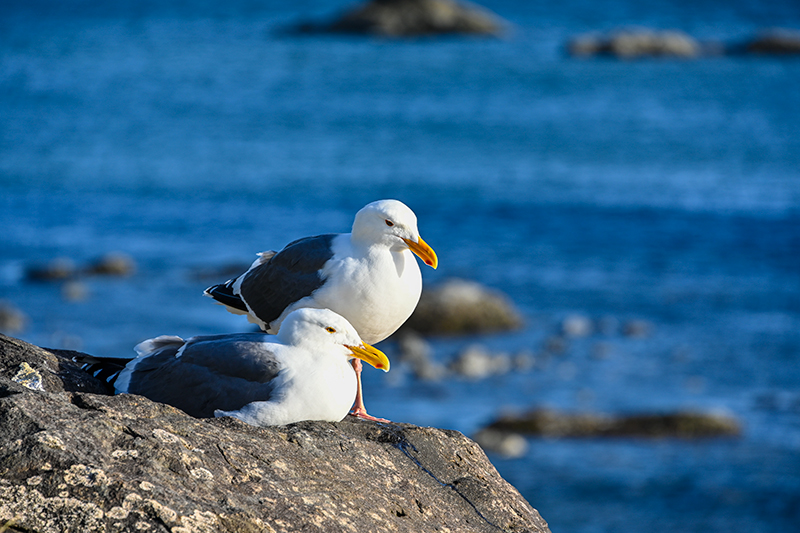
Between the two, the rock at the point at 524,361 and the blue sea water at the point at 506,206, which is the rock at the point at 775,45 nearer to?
the blue sea water at the point at 506,206

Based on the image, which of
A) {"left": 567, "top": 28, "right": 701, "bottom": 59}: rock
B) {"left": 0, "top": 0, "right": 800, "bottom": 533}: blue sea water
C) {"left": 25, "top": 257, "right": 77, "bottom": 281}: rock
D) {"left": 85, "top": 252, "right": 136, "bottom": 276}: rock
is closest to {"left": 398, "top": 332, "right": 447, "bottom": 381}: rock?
{"left": 0, "top": 0, "right": 800, "bottom": 533}: blue sea water

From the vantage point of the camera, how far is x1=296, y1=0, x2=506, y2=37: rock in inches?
2665

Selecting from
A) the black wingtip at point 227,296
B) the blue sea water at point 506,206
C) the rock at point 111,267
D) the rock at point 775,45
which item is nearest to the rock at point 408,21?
the blue sea water at point 506,206

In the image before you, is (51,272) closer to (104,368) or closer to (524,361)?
(524,361)

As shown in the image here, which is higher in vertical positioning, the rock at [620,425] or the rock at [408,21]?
the rock at [408,21]

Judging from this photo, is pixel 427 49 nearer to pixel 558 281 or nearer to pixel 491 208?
pixel 491 208

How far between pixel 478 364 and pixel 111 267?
11205mm

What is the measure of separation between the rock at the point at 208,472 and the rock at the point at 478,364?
13.7 m

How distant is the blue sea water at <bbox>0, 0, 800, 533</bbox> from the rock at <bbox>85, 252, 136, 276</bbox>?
12.7 inches

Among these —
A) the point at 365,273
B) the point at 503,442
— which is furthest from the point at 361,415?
the point at 503,442

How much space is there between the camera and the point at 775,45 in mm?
61094

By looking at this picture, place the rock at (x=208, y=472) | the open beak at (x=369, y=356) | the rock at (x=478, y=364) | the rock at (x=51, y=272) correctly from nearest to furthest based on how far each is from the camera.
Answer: the rock at (x=208, y=472) → the open beak at (x=369, y=356) → the rock at (x=478, y=364) → the rock at (x=51, y=272)

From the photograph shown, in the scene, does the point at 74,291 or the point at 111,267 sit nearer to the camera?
the point at 74,291

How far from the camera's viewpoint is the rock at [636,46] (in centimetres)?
6182
